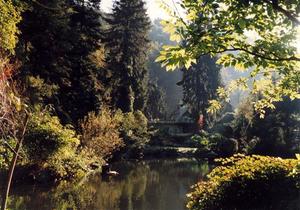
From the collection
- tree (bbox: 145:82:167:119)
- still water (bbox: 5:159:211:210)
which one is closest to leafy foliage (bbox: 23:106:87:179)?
still water (bbox: 5:159:211:210)

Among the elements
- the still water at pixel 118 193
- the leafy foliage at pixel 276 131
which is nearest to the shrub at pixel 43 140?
the still water at pixel 118 193

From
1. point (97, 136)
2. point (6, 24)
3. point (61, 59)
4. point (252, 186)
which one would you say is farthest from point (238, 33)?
point (61, 59)

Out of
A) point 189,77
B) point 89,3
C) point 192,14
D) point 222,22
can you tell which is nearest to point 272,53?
point 222,22

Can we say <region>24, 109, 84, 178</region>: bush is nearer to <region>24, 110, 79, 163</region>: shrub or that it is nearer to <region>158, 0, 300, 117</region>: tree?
<region>24, 110, 79, 163</region>: shrub

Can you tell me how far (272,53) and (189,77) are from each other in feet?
180

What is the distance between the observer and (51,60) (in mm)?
27281

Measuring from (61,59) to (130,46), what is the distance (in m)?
15.8

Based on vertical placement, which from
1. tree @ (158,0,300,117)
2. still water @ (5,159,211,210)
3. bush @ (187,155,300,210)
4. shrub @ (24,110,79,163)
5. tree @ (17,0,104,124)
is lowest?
still water @ (5,159,211,210)

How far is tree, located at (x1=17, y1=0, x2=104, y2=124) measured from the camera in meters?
25.0

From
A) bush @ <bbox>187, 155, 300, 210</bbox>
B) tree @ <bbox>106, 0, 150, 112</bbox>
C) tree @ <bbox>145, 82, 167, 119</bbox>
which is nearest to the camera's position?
bush @ <bbox>187, 155, 300, 210</bbox>

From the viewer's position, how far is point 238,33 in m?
4.72

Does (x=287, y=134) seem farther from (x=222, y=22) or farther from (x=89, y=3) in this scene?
(x=222, y=22)

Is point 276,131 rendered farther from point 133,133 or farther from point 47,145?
point 47,145

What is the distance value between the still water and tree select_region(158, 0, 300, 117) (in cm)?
1152
